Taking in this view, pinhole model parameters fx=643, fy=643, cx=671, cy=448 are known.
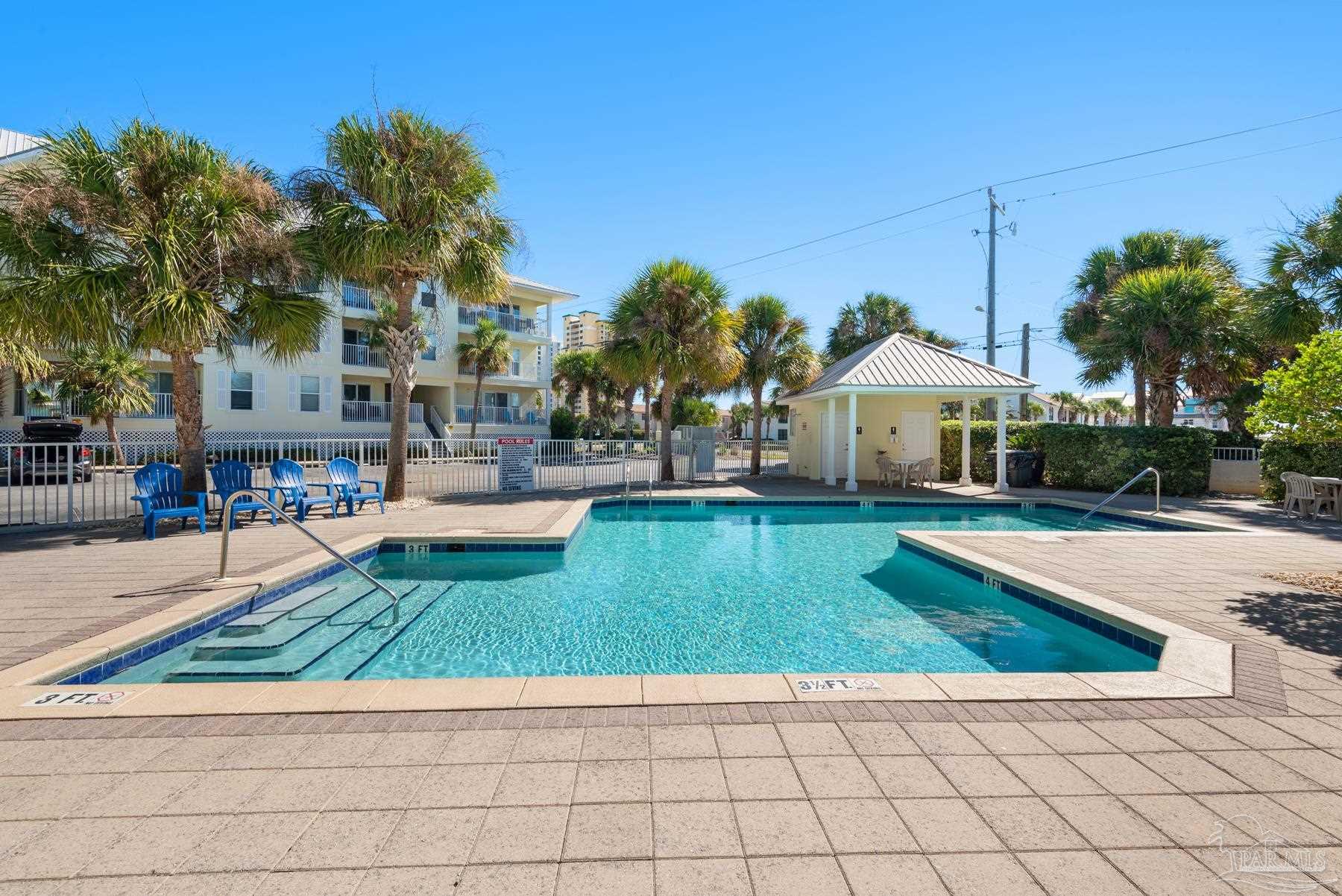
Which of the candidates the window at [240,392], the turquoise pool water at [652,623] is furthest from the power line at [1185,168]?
the window at [240,392]

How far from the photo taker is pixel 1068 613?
19.2 feet

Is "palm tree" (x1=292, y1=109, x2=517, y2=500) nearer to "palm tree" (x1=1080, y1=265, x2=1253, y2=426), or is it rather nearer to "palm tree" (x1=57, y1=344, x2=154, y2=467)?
"palm tree" (x1=57, y1=344, x2=154, y2=467)

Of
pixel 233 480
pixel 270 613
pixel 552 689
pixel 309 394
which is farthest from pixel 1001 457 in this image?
pixel 309 394

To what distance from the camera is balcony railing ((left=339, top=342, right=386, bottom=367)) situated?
87.2ft

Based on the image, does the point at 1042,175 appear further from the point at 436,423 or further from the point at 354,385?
the point at 354,385

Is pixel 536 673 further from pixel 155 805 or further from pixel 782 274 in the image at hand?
pixel 782 274

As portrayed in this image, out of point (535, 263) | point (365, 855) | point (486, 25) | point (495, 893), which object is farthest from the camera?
point (535, 263)

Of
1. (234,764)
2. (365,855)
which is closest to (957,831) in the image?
(365,855)

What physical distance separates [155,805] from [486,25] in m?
12.1

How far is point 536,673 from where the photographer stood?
200 inches

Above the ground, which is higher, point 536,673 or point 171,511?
point 171,511

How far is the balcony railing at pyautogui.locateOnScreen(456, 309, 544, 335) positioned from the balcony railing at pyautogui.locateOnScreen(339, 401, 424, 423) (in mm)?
4470

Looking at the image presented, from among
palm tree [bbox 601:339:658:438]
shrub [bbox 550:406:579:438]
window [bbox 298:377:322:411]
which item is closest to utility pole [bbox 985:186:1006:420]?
palm tree [bbox 601:339:658:438]

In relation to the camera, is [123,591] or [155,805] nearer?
[155,805]
